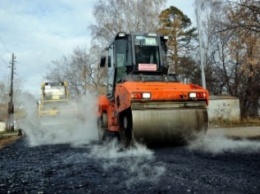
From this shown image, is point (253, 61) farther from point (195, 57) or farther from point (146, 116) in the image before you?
point (146, 116)

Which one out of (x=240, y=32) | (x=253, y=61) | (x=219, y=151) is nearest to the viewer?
(x=219, y=151)

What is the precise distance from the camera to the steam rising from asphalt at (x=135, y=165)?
18.4 feet

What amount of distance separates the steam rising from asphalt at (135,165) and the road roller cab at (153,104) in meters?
0.32

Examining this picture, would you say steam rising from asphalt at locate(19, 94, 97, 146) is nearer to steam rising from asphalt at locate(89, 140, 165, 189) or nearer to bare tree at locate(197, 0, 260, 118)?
steam rising from asphalt at locate(89, 140, 165, 189)

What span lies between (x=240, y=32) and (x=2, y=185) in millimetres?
17081

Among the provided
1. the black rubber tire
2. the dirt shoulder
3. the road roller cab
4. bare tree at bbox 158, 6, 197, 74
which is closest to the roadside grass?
the dirt shoulder

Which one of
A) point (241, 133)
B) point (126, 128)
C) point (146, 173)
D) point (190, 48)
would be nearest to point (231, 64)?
point (190, 48)

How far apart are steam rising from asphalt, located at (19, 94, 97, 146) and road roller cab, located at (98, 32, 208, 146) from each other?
15.3 feet

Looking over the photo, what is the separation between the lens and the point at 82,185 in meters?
5.42

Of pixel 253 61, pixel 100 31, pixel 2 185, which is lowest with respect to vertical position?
pixel 2 185

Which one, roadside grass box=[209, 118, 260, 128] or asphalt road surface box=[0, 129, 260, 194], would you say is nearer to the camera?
asphalt road surface box=[0, 129, 260, 194]

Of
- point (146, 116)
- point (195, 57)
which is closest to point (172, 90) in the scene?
point (146, 116)

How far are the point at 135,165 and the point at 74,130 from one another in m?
10.8

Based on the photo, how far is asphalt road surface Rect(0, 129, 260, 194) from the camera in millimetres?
4984
